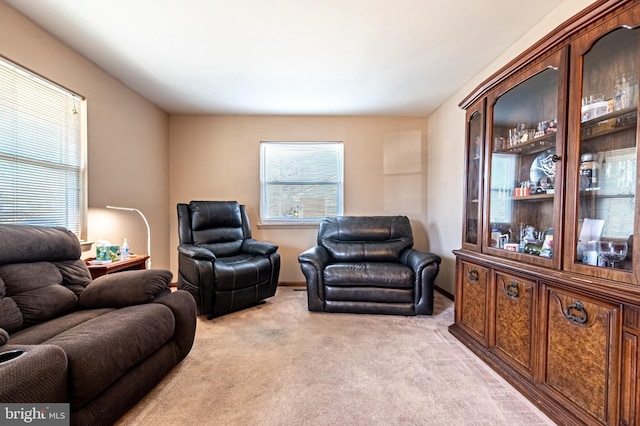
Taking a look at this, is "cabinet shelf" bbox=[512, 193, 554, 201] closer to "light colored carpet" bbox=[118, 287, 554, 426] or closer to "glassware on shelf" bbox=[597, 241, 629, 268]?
"glassware on shelf" bbox=[597, 241, 629, 268]

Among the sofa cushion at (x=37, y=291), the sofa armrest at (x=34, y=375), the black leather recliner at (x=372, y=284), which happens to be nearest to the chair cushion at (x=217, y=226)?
the black leather recliner at (x=372, y=284)

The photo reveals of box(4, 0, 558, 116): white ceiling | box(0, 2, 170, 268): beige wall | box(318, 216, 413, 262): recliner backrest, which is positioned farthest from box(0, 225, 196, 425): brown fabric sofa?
box(318, 216, 413, 262): recliner backrest

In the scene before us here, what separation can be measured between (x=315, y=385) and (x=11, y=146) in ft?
8.50

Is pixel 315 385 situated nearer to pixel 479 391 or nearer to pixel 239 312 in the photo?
pixel 479 391

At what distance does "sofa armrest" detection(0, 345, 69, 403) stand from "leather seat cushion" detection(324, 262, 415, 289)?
6.71ft

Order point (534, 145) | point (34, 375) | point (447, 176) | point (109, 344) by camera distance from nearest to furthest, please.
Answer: point (34, 375), point (109, 344), point (534, 145), point (447, 176)

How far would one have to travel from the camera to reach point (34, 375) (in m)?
0.93

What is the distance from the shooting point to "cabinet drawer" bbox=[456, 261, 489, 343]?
6.39ft

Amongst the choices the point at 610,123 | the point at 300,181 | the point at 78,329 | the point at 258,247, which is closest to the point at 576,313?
the point at 610,123

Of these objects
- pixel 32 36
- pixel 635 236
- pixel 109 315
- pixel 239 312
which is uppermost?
pixel 32 36

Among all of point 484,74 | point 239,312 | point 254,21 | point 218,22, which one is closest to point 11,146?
point 218,22

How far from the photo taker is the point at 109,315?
4.83ft

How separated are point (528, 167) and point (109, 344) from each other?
2544 mm
